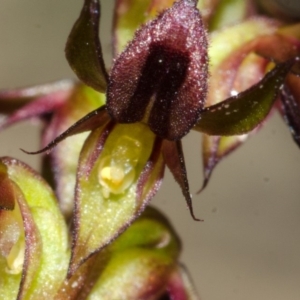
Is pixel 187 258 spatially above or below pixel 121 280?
below

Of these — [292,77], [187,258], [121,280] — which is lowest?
[187,258]

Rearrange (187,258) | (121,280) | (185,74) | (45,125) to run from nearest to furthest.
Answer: (185,74)
(121,280)
(45,125)
(187,258)

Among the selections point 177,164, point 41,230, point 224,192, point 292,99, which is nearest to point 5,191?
point 41,230

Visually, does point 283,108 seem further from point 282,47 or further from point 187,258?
point 187,258

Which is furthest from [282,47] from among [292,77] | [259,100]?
[259,100]

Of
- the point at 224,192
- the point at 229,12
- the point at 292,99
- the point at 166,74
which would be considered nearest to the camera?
the point at 166,74

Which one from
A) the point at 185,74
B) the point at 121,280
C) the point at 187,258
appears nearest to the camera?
the point at 185,74

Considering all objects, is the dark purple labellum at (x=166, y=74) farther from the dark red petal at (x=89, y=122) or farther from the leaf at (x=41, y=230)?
the leaf at (x=41, y=230)

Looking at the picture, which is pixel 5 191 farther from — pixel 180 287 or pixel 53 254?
pixel 180 287

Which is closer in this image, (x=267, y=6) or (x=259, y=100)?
(x=259, y=100)
